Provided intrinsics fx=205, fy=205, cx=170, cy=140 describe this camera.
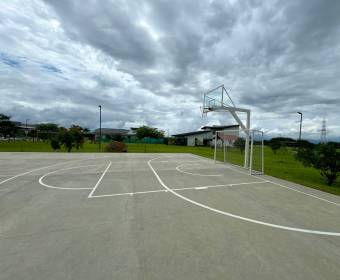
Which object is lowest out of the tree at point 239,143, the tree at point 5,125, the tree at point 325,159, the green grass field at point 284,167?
the green grass field at point 284,167

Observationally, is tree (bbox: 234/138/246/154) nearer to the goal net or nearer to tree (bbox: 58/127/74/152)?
the goal net

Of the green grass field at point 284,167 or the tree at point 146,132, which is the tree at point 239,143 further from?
the tree at point 146,132

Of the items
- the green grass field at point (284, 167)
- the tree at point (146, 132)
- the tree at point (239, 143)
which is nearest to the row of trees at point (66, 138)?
the green grass field at point (284, 167)

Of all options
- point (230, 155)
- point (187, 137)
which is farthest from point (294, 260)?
point (187, 137)

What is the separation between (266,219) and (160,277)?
2.93 m

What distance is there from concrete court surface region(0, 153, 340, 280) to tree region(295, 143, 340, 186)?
446cm

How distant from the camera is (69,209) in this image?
4824mm

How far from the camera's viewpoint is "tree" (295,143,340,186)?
9.94 m

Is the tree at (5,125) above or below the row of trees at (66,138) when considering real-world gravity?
above

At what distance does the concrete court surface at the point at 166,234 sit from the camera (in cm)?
264

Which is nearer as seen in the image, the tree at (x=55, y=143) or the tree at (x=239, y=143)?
the tree at (x=239, y=143)

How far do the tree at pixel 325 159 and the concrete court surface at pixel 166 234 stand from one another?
14.6ft

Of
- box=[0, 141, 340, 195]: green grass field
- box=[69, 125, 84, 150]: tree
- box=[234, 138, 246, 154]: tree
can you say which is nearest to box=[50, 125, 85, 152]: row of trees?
box=[69, 125, 84, 150]: tree

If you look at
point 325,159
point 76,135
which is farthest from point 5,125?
point 325,159
